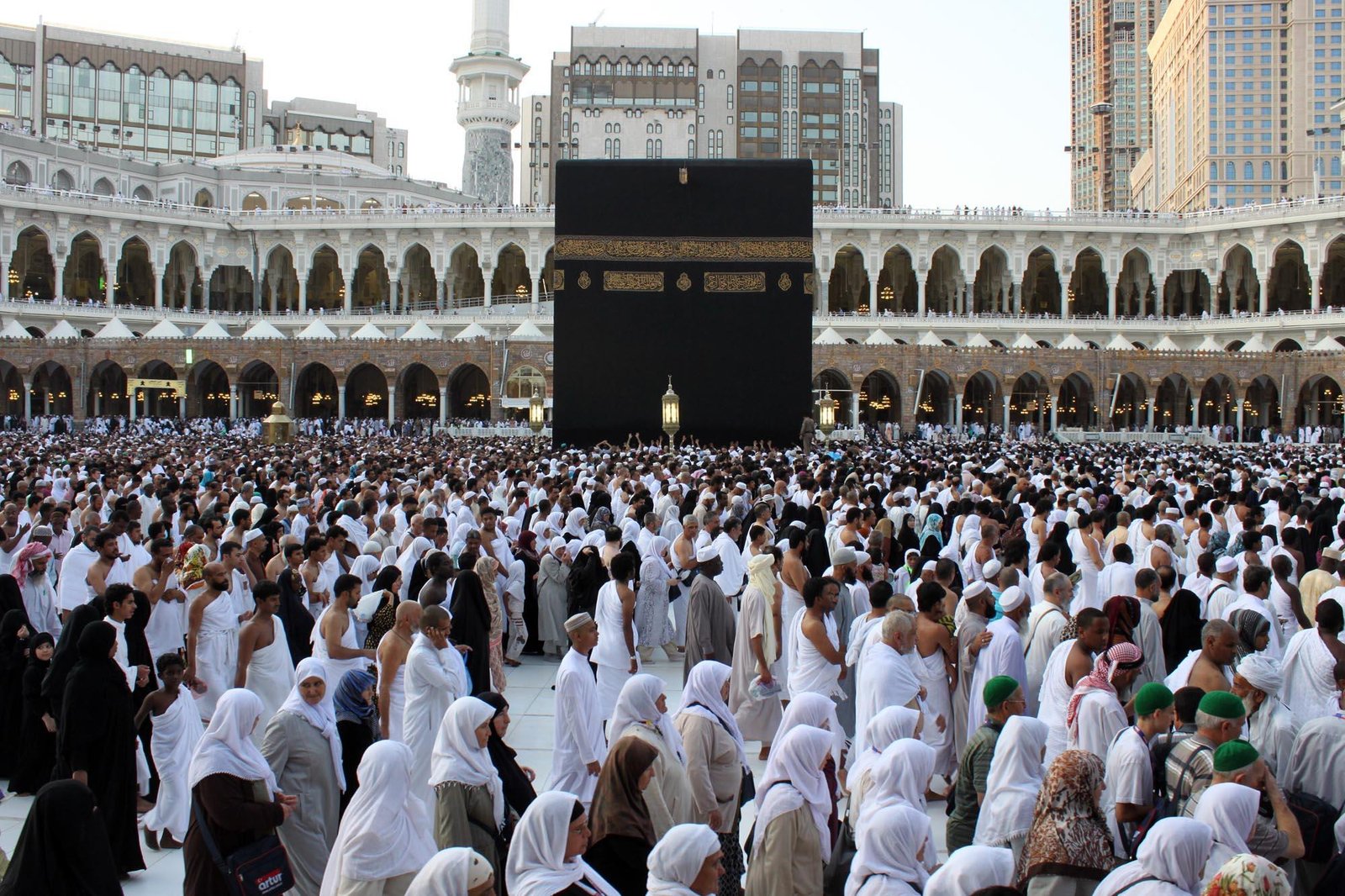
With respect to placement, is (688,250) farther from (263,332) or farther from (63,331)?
(63,331)

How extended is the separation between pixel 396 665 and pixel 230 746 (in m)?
1.05

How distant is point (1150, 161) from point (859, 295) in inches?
1941

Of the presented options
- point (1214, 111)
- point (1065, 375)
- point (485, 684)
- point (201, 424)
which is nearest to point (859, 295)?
point (1065, 375)

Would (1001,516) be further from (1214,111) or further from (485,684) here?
(1214,111)

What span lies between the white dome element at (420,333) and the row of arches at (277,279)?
6.65 m

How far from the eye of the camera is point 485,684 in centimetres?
508

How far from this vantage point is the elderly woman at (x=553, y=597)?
693 cm

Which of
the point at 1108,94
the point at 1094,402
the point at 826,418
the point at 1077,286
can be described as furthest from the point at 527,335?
the point at 1108,94

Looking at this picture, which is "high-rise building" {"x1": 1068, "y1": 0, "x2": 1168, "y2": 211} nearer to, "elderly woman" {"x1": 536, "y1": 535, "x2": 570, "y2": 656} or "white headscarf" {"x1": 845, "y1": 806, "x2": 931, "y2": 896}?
"elderly woman" {"x1": 536, "y1": 535, "x2": 570, "y2": 656}

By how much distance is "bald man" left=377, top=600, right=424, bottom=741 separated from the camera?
13.6 ft

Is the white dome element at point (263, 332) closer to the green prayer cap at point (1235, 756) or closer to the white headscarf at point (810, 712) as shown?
the white headscarf at point (810, 712)

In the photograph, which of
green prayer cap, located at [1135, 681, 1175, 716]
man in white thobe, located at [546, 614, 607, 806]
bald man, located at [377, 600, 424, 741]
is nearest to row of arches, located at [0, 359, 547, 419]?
bald man, located at [377, 600, 424, 741]

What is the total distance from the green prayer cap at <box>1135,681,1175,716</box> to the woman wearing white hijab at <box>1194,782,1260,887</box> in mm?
531

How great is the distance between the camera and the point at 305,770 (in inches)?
137
